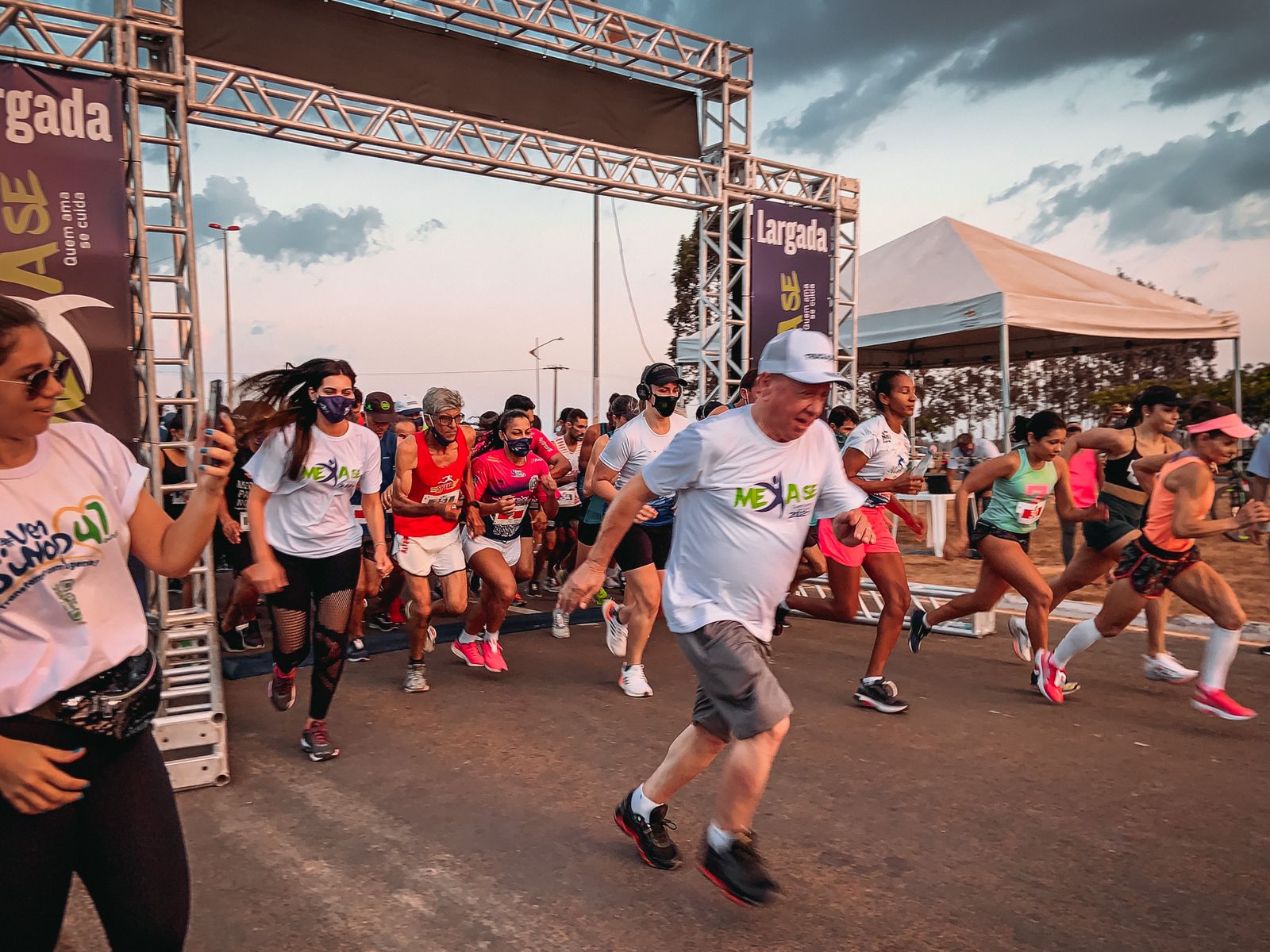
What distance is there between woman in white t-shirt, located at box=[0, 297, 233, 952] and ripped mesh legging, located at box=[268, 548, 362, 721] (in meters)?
2.87

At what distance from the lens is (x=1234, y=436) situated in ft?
17.0

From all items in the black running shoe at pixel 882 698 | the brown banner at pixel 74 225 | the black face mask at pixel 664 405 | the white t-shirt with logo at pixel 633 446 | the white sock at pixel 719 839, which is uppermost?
the brown banner at pixel 74 225

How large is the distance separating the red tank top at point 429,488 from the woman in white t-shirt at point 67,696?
14.5 feet

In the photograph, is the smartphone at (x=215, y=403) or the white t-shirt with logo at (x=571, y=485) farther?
the white t-shirt with logo at (x=571, y=485)

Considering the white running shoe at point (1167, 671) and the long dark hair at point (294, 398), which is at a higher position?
the long dark hair at point (294, 398)

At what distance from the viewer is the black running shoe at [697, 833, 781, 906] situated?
3.04 meters

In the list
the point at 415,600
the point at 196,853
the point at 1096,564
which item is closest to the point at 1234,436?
the point at 1096,564

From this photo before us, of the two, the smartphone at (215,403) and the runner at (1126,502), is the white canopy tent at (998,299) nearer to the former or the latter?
the runner at (1126,502)

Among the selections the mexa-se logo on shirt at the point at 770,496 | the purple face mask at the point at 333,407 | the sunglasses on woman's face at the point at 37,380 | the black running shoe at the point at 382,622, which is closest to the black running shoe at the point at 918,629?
the mexa-se logo on shirt at the point at 770,496

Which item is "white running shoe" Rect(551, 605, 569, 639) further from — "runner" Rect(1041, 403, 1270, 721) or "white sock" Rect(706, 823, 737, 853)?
"white sock" Rect(706, 823, 737, 853)

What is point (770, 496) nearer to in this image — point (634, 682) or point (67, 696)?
point (67, 696)

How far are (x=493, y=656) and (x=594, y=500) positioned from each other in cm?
138

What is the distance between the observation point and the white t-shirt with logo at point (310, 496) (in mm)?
4898

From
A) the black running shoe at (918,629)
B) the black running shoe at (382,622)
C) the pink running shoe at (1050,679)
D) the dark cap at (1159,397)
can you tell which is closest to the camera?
the pink running shoe at (1050,679)
